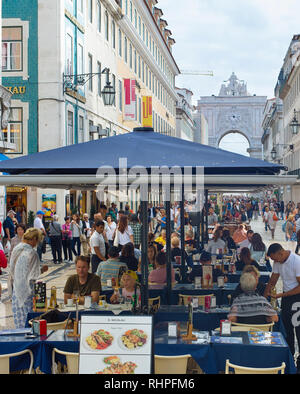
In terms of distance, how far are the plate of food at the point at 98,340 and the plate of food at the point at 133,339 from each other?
4.2 inches

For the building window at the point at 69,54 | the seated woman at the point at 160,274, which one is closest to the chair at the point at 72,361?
the seated woman at the point at 160,274

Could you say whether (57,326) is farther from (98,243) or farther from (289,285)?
(98,243)

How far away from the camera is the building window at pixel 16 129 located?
26781 millimetres

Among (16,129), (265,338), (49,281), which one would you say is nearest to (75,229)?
(49,281)

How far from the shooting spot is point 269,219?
31.7 meters

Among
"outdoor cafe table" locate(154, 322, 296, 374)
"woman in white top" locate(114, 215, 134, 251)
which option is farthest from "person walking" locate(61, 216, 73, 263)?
"outdoor cafe table" locate(154, 322, 296, 374)

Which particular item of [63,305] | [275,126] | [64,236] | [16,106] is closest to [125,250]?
[63,305]

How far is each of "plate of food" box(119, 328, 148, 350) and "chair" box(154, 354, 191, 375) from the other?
89 cm

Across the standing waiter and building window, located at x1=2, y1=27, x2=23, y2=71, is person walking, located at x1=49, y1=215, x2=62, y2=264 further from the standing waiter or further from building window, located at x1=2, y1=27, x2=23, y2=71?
the standing waiter

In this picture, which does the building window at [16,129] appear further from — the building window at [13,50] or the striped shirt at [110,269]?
the striped shirt at [110,269]

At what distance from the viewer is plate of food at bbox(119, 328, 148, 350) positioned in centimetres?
536

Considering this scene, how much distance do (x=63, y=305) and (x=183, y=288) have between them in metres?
2.25

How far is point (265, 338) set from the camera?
683 centimetres
